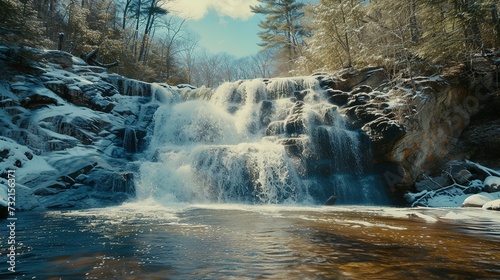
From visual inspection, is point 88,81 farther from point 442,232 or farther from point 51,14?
point 442,232

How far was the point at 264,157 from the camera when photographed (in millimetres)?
11539

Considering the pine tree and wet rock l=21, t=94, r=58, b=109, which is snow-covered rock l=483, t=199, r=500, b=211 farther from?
the pine tree

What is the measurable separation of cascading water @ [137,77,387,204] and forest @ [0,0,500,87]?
4120 millimetres

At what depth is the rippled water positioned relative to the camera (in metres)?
2.92

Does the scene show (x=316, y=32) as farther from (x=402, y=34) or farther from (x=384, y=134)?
(x=384, y=134)

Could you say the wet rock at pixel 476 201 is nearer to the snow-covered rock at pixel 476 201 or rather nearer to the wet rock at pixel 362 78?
the snow-covered rock at pixel 476 201

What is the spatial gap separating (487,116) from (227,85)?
45.3ft

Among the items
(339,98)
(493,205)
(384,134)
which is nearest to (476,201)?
(493,205)

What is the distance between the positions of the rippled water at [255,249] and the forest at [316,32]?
9883mm

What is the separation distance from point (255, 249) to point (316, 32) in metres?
19.0

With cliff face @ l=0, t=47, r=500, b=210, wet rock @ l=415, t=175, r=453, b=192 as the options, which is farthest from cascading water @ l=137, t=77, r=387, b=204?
wet rock @ l=415, t=175, r=453, b=192

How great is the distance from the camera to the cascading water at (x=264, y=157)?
11.1 metres

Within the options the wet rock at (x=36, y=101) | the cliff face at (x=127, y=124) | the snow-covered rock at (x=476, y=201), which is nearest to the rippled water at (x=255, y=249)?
the snow-covered rock at (x=476, y=201)

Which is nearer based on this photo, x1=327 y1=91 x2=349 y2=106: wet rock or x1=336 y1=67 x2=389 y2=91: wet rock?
x1=327 y1=91 x2=349 y2=106: wet rock
